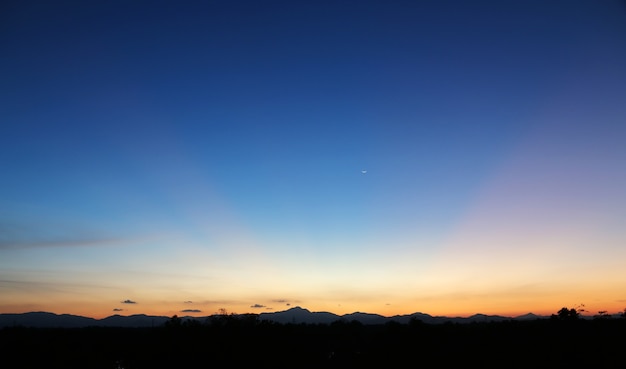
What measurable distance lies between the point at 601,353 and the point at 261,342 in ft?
90.5

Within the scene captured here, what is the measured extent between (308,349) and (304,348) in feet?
1.76

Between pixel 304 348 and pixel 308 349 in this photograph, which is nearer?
pixel 304 348

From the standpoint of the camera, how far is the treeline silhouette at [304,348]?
119ft

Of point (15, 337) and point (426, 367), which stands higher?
point (15, 337)

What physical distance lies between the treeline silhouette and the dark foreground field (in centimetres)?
8

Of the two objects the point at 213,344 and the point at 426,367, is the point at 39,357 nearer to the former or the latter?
the point at 213,344

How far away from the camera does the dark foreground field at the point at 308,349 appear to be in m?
36.3

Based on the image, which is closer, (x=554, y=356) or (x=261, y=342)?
(x=554, y=356)

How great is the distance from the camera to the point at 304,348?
147 ft

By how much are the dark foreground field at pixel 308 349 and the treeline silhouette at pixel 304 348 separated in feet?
0.25

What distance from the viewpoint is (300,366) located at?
39500 millimetres

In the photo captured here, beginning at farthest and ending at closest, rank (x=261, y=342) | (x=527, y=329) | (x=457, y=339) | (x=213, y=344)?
(x=527, y=329) < (x=457, y=339) < (x=261, y=342) < (x=213, y=344)

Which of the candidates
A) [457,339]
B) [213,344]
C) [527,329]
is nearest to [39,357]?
[213,344]

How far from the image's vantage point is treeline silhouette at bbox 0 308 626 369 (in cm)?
3638
